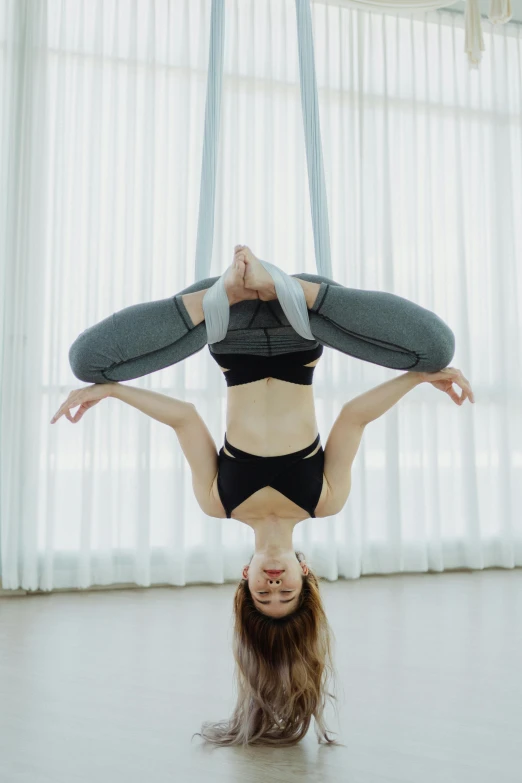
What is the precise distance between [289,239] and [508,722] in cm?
298

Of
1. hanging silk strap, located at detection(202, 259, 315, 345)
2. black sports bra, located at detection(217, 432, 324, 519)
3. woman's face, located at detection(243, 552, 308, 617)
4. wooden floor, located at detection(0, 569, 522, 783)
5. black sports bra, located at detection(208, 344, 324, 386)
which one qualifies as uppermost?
hanging silk strap, located at detection(202, 259, 315, 345)

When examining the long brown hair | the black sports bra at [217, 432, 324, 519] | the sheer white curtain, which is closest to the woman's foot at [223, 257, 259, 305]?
the black sports bra at [217, 432, 324, 519]

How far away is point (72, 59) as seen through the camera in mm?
4141

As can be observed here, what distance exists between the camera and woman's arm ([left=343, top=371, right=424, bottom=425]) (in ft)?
7.62

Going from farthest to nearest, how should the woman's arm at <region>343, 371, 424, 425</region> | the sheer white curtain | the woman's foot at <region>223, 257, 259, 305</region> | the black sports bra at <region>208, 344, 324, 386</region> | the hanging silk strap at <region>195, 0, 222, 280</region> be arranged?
the sheer white curtain < the hanging silk strap at <region>195, 0, 222, 280</region> < the black sports bra at <region>208, 344, 324, 386</region> < the woman's arm at <region>343, 371, 424, 425</region> < the woman's foot at <region>223, 257, 259, 305</region>

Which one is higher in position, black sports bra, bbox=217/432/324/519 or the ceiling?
the ceiling

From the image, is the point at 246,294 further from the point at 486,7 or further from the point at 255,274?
the point at 486,7

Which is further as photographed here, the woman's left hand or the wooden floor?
the woman's left hand

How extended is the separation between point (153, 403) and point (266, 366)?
1.27 ft

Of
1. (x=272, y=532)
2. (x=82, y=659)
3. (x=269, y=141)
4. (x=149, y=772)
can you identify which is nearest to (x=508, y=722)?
(x=272, y=532)

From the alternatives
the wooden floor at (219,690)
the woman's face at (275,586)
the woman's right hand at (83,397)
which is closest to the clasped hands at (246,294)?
the woman's right hand at (83,397)

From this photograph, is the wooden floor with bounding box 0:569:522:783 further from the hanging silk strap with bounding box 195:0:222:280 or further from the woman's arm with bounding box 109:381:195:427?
the hanging silk strap with bounding box 195:0:222:280

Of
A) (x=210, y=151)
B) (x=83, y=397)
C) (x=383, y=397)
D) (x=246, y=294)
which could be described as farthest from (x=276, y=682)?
(x=210, y=151)

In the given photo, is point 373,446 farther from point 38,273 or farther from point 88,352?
point 88,352
